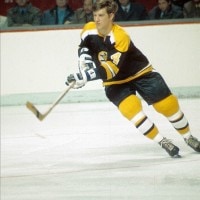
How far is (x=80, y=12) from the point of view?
0.83 meters

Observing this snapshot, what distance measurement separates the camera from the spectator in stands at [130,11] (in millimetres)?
804

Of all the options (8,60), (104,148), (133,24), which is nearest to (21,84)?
(8,60)

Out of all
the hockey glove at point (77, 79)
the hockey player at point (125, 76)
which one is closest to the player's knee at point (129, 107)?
the hockey player at point (125, 76)

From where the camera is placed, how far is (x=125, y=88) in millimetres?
918

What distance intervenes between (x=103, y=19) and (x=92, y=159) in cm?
40

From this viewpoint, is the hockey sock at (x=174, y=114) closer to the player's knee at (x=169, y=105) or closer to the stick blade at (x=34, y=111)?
the player's knee at (x=169, y=105)

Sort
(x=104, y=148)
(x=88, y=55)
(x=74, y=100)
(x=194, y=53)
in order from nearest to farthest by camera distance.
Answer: (x=194, y=53)
(x=88, y=55)
(x=74, y=100)
(x=104, y=148)

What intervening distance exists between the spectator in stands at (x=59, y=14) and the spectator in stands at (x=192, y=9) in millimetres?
188

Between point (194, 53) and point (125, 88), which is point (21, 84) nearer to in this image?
point (125, 88)

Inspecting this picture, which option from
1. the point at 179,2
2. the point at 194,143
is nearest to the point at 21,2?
the point at 179,2

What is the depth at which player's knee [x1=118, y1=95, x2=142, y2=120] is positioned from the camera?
92cm

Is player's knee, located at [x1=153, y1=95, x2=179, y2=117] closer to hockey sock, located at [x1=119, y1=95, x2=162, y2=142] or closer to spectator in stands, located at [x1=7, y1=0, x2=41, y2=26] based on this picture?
hockey sock, located at [x1=119, y1=95, x2=162, y2=142]

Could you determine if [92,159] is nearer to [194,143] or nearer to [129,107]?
[129,107]

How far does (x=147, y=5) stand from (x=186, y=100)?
0.17m
